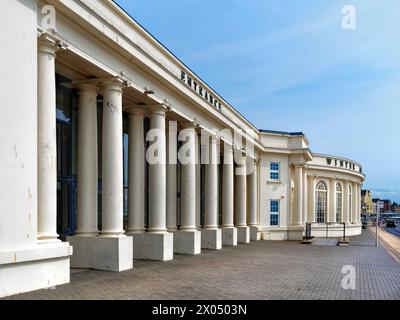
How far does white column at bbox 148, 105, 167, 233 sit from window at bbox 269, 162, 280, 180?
64.4 ft

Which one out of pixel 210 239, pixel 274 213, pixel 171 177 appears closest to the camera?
pixel 171 177

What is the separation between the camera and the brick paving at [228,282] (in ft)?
35.1

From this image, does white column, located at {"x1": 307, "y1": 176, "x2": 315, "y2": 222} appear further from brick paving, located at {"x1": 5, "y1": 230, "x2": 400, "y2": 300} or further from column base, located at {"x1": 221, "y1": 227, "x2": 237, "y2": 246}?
brick paving, located at {"x1": 5, "y1": 230, "x2": 400, "y2": 300}

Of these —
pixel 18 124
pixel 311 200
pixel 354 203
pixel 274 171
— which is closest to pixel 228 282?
pixel 18 124

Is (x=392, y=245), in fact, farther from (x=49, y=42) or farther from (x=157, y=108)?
(x=49, y=42)

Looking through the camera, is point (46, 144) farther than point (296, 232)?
No

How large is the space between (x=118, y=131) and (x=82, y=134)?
44.2 inches

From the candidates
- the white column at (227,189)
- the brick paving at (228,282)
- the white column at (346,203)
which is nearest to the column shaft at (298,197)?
the white column at (227,189)

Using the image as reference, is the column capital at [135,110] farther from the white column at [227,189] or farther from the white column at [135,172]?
the white column at [227,189]

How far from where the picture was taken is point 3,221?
977cm

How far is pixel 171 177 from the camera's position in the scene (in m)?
22.0

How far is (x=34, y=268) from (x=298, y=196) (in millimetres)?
29500

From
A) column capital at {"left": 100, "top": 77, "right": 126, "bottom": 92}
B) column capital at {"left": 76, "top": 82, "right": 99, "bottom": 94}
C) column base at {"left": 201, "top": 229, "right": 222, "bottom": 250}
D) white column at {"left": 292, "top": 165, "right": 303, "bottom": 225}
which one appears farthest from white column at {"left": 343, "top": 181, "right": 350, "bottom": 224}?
column capital at {"left": 76, "top": 82, "right": 99, "bottom": 94}

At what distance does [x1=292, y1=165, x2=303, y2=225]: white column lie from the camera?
37.7m
